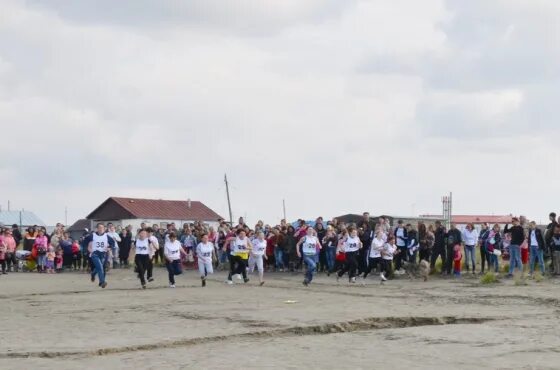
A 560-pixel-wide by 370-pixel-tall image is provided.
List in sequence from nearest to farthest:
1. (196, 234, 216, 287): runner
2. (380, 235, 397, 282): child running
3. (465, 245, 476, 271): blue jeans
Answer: (196, 234, 216, 287): runner
(380, 235, 397, 282): child running
(465, 245, 476, 271): blue jeans

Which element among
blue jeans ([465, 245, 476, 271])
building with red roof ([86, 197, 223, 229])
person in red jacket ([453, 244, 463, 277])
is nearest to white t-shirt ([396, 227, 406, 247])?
person in red jacket ([453, 244, 463, 277])

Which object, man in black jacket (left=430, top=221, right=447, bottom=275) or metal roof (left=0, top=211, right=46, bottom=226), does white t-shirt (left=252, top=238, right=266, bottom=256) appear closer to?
man in black jacket (left=430, top=221, right=447, bottom=275)

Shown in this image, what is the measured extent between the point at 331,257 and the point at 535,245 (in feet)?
22.9

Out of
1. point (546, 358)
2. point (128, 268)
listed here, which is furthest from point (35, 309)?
point (128, 268)

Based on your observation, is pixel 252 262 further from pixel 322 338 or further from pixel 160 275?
pixel 322 338

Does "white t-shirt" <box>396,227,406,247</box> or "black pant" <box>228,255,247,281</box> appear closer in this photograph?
"black pant" <box>228,255,247,281</box>

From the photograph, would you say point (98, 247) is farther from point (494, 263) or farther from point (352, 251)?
point (494, 263)

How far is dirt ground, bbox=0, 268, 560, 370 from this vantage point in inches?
457

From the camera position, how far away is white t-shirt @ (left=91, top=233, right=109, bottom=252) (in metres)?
25.7

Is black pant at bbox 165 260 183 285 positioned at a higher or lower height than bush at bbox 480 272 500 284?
higher

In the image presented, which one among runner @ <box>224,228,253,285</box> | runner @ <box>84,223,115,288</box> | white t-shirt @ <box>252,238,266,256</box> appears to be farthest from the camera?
white t-shirt @ <box>252,238,266,256</box>

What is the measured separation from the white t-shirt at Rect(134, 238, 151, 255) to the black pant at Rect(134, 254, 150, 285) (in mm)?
106

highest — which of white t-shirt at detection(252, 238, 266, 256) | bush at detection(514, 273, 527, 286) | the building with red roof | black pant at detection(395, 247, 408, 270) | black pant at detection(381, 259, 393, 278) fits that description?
the building with red roof

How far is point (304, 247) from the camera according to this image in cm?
2722
